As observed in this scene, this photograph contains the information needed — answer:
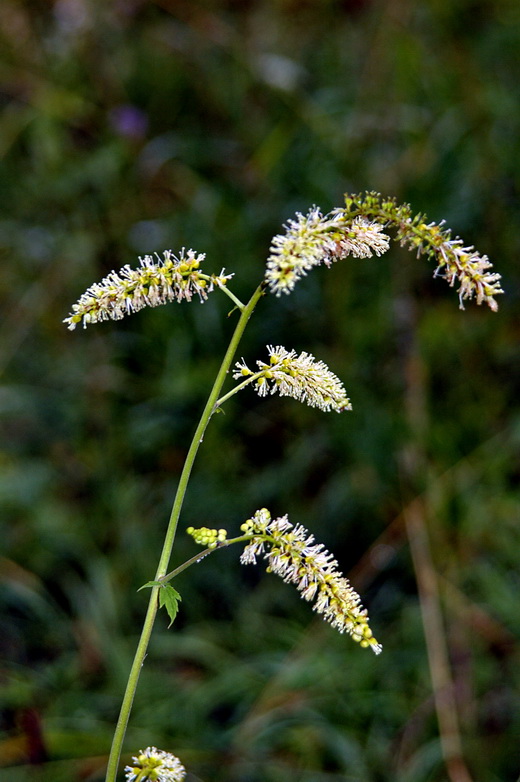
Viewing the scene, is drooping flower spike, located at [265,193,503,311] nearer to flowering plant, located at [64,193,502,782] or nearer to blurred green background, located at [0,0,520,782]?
flowering plant, located at [64,193,502,782]

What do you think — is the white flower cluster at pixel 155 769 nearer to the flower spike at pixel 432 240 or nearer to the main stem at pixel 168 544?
the main stem at pixel 168 544

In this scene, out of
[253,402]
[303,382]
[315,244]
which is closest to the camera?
[315,244]

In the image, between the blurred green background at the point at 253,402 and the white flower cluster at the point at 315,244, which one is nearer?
the white flower cluster at the point at 315,244

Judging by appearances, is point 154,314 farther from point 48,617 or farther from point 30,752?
point 30,752

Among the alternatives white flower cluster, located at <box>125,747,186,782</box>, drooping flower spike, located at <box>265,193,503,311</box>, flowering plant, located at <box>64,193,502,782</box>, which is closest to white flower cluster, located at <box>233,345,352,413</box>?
flowering plant, located at <box>64,193,502,782</box>

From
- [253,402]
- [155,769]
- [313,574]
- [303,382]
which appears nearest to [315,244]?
[303,382]

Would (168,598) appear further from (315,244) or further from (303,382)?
(315,244)

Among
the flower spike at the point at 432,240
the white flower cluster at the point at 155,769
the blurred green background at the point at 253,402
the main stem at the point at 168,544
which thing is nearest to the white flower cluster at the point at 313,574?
the main stem at the point at 168,544

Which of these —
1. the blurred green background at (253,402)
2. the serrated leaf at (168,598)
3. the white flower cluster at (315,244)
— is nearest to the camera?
the white flower cluster at (315,244)
